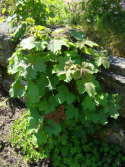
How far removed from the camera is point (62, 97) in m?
1.98

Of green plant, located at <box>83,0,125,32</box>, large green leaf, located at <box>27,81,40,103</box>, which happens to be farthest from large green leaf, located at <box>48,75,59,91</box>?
green plant, located at <box>83,0,125,32</box>

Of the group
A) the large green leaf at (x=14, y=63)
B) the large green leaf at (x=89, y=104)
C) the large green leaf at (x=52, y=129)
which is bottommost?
the large green leaf at (x=52, y=129)

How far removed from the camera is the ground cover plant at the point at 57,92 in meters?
1.77

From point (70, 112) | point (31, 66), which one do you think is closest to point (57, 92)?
point (70, 112)

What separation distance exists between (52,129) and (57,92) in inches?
22.0

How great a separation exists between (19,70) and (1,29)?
1597mm

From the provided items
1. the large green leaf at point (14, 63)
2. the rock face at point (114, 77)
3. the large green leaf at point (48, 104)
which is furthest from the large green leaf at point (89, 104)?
the large green leaf at point (14, 63)

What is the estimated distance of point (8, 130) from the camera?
2.99 metres

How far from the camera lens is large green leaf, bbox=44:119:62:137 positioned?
220 cm

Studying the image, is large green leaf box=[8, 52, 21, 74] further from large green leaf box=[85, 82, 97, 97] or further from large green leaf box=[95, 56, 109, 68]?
large green leaf box=[95, 56, 109, 68]

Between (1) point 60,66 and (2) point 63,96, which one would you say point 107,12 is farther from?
(2) point 63,96

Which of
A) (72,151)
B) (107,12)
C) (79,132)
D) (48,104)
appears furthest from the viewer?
(107,12)

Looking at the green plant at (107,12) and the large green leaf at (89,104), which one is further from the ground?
the green plant at (107,12)

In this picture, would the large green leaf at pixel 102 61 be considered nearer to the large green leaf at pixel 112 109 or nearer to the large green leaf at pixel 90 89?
the large green leaf at pixel 90 89
